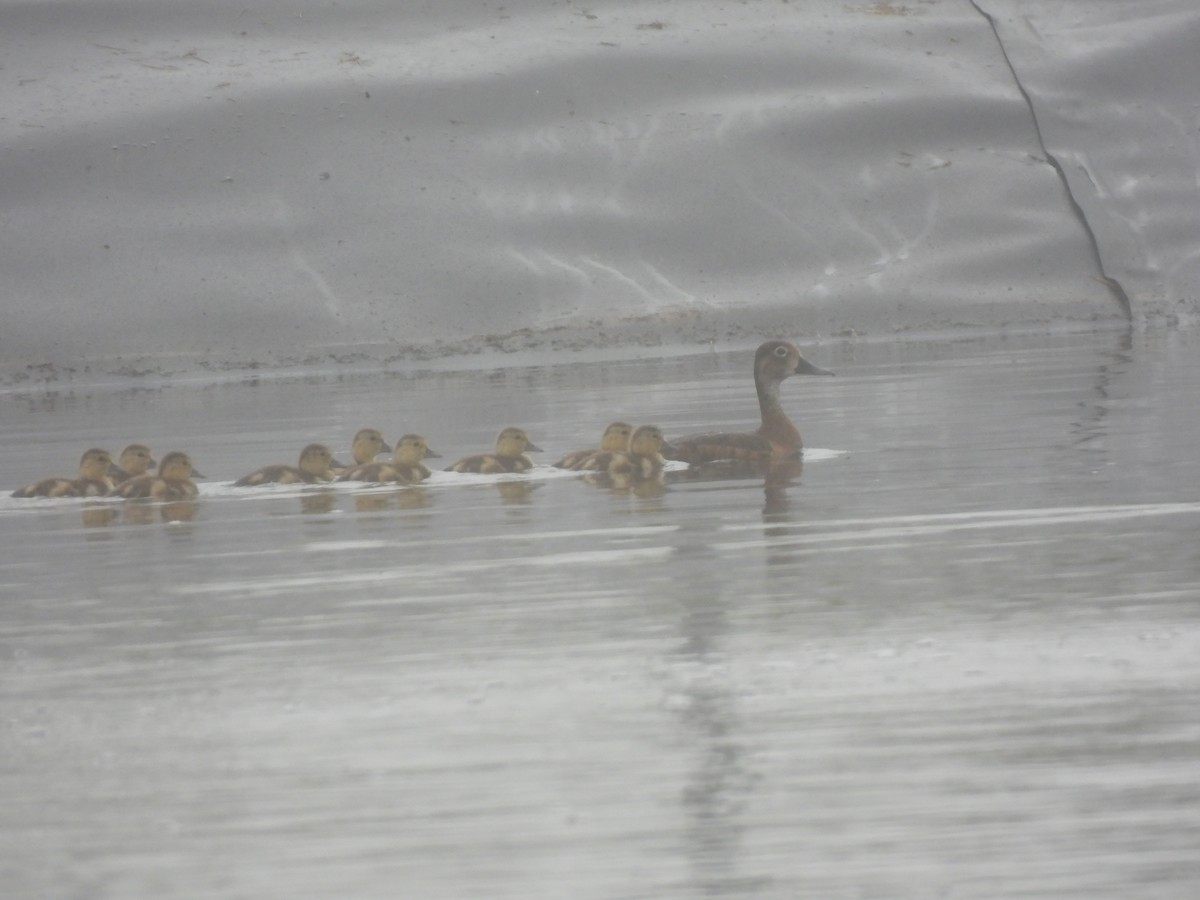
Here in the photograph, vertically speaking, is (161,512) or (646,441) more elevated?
(646,441)

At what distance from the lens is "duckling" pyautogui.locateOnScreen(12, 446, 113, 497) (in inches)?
380

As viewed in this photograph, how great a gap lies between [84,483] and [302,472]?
867mm

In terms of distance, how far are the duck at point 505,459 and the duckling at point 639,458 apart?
0.38 metres

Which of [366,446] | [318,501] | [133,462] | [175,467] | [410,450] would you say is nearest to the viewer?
[318,501]

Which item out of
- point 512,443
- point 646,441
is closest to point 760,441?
point 646,441

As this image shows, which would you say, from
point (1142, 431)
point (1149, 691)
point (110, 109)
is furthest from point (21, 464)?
point (110, 109)

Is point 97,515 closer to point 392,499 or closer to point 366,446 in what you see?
point 392,499

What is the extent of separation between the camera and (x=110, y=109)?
2773 centimetres

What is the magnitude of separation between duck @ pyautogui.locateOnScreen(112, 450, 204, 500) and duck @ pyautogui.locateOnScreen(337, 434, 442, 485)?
643 millimetres

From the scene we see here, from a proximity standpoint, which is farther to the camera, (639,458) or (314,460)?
(314,460)

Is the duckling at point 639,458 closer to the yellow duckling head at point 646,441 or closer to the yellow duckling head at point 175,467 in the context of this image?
the yellow duckling head at point 646,441

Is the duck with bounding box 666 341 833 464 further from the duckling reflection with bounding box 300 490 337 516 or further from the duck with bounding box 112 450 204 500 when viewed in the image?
the duck with bounding box 112 450 204 500

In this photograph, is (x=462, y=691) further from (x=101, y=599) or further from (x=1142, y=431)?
(x=1142, y=431)

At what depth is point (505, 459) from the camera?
9930 mm
